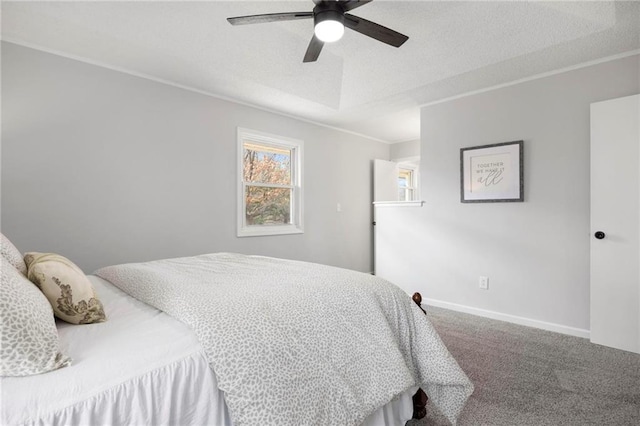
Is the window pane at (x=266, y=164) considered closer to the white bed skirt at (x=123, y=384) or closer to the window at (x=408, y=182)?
the window at (x=408, y=182)

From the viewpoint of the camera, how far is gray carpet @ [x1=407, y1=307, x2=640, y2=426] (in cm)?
170

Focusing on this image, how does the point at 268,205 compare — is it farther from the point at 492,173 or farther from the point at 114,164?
the point at 492,173

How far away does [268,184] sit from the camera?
395 cm

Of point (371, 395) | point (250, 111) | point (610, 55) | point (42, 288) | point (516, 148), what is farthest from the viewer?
point (250, 111)

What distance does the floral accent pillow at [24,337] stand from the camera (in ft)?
2.54

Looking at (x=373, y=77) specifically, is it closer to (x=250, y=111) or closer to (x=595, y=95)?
(x=250, y=111)

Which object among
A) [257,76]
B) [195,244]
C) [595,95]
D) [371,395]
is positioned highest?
[257,76]

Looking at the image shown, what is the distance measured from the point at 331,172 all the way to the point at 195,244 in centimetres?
216

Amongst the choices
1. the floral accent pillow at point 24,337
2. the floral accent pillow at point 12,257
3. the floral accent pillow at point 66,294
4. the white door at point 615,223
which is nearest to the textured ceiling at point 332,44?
the white door at point 615,223

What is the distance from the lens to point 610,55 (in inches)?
104

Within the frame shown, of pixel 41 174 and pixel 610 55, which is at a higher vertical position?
pixel 610 55

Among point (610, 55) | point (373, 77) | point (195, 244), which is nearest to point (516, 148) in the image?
point (610, 55)

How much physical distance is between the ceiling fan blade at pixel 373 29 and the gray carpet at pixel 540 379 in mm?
2167

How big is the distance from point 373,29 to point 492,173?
6.95 ft
